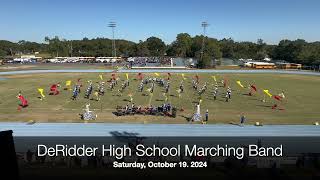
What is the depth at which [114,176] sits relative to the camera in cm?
1492

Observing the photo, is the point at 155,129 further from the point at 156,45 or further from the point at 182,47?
the point at 156,45

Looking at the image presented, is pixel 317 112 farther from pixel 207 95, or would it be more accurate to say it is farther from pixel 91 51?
pixel 91 51

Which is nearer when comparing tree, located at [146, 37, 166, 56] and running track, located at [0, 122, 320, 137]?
running track, located at [0, 122, 320, 137]

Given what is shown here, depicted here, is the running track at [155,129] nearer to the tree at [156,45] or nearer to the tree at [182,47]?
the tree at [182,47]

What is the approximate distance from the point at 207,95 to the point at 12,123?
70.0ft

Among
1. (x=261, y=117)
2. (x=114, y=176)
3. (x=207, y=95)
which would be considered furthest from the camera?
(x=207, y=95)

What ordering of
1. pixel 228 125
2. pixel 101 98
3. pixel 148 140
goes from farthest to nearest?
1. pixel 101 98
2. pixel 228 125
3. pixel 148 140

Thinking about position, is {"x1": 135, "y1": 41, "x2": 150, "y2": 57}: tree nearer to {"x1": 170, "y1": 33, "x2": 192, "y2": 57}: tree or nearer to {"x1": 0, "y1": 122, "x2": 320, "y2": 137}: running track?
{"x1": 170, "y1": 33, "x2": 192, "y2": 57}: tree

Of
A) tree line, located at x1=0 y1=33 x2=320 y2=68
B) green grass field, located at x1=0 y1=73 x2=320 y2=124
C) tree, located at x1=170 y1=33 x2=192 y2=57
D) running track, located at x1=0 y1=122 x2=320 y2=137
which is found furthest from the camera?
tree, located at x1=170 y1=33 x2=192 y2=57

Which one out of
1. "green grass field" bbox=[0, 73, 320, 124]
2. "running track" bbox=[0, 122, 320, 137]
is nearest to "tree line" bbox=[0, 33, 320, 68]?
"green grass field" bbox=[0, 73, 320, 124]

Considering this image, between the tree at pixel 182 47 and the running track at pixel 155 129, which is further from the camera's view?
the tree at pixel 182 47

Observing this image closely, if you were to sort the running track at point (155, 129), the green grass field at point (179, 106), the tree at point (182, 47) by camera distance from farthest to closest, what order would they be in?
the tree at point (182, 47) → the green grass field at point (179, 106) → the running track at point (155, 129)

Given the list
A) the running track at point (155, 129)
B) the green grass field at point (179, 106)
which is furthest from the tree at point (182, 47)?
the running track at point (155, 129)

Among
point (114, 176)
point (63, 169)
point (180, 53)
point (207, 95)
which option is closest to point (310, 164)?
point (114, 176)
